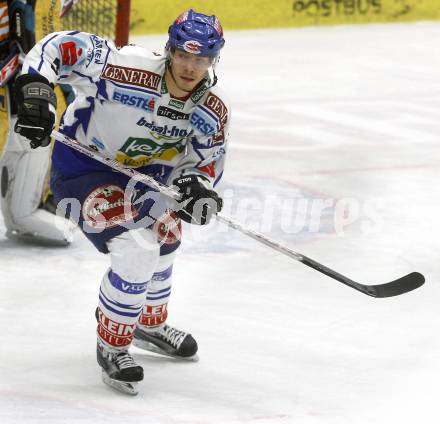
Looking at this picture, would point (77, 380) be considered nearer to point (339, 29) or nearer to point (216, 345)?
point (216, 345)

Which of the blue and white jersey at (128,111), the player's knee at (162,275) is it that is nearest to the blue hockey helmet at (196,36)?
the blue and white jersey at (128,111)

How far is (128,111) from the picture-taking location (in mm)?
3594

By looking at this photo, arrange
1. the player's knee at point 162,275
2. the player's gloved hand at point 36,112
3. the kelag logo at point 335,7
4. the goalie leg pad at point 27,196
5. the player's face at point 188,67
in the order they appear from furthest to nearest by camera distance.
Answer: the kelag logo at point 335,7, the goalie leg pad at point 27,196, the player's knee at point 162,275, the player's face at point 188,67, the player's gloved hand at point 36,112

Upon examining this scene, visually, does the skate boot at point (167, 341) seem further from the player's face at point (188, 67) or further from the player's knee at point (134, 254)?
the player's face at point (188, 67)

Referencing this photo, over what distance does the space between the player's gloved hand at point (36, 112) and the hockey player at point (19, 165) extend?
5.21 ft

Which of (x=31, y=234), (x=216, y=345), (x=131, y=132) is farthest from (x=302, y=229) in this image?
(x=131, y=132)

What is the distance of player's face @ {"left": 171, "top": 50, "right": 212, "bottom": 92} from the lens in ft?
11.5

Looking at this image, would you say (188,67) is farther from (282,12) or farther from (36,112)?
(282,12)

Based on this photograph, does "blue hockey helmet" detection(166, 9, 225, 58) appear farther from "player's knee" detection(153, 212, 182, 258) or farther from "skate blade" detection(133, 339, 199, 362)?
"skate blade" detection(133, 339, 199, 362)

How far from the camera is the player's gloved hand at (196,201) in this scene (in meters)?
3.60

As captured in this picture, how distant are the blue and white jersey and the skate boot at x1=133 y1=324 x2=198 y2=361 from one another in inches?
22.0

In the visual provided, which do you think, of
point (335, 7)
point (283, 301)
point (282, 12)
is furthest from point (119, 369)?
point (335, 7)

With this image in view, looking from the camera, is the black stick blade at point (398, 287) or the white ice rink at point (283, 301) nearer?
the white ice rink at point (283, 301)

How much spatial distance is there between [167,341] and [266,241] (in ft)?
1.63
